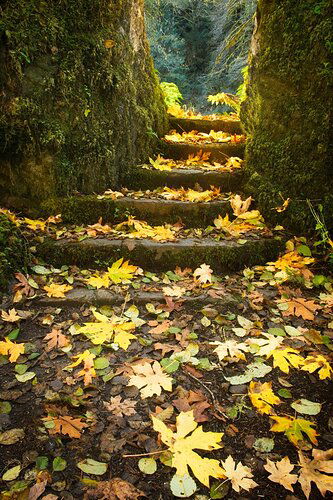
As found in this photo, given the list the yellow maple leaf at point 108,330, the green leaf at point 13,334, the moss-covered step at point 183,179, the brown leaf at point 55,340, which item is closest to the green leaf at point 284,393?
the yellow maple leaf at point 108,330

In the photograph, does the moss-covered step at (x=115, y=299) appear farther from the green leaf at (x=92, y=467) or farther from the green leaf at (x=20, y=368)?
the green leaf at (x=92, y=467)

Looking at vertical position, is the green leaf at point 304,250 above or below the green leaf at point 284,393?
above

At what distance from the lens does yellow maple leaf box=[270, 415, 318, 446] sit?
152 centimetres

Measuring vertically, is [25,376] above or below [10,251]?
below

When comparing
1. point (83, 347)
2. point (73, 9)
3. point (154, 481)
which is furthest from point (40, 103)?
point (154, 481)

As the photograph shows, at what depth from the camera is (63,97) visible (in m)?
3.08

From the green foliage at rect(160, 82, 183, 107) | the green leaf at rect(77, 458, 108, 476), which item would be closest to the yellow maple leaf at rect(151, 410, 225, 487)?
the green leaf at rect(77, 458, 108, 476)

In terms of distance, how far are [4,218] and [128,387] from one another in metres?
1.69

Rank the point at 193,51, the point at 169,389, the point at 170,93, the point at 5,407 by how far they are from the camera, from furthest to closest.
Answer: the point at 193,51, the point at 170,93, the point at 169,389, the point at 5,407

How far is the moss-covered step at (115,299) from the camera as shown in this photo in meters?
2.39

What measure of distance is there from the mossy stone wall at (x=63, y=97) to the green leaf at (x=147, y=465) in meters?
2.45

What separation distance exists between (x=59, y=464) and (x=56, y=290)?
127 centimetres

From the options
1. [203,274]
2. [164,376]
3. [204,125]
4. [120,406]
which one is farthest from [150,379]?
[204,125]

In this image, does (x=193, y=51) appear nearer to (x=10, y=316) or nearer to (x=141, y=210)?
(x=141, y=210)
